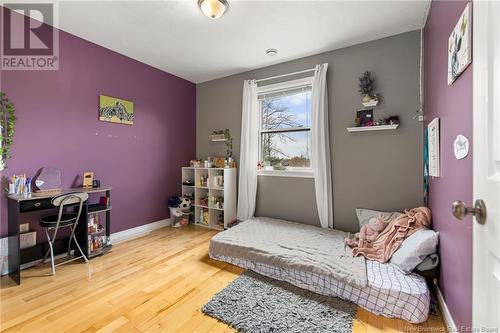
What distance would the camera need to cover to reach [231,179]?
12.1ft

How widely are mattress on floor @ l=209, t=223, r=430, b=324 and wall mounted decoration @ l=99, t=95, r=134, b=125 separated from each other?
286 centimetres

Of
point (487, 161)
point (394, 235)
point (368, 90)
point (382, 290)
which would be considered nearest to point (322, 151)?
point (368, 90)

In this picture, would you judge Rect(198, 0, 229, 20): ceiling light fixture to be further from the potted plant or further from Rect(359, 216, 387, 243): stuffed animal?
Rect(359, 216, 387, 243): stuffed animal

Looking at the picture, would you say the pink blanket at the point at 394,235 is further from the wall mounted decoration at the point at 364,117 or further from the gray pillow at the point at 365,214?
the wall mounted decoration at the point at 364,117

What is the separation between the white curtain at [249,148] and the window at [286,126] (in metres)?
0.14

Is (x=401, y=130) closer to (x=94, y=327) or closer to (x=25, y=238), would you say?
(x=94, y=327)

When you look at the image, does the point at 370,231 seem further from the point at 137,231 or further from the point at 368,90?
the point at 137,231

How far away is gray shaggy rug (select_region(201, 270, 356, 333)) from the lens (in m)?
1.53

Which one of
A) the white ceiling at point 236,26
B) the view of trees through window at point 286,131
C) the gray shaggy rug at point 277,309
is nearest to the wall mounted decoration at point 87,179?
the white ceiling at point 236,26

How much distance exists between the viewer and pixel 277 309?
5.60 ft

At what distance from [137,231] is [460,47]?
3.88 meters

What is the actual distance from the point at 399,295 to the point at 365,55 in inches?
102

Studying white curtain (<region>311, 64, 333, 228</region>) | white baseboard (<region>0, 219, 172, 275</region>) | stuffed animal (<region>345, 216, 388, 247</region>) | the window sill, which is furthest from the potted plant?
stuffed animal (<region>345, 216, 388, 247</region>)

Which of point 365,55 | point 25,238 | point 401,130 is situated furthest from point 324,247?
point 25,238
